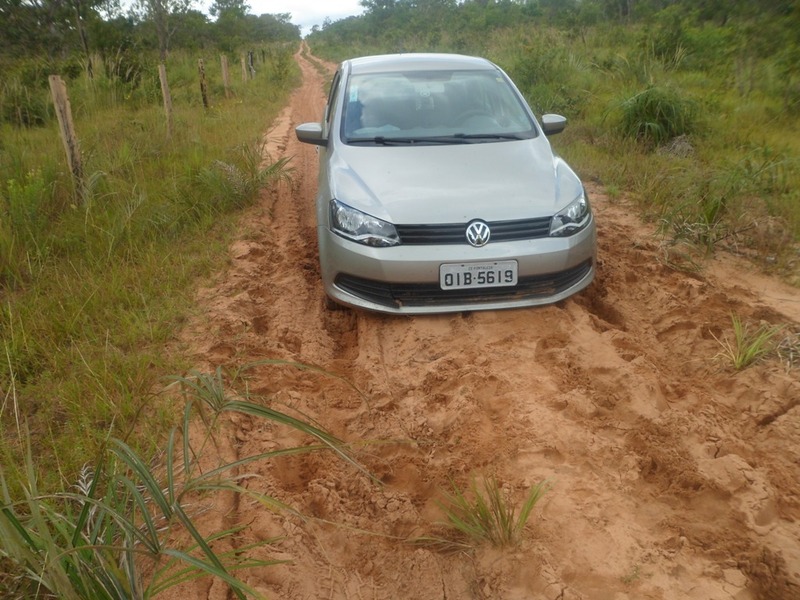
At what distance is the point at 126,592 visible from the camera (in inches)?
61.2

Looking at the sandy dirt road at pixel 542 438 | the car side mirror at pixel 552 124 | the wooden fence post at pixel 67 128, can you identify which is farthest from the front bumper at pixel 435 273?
the wooden fence post at pixel 67 128

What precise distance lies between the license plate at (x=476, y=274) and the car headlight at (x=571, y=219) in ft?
1.17

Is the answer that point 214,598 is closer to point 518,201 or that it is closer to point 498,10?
point 518,201

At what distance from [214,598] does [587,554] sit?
1.24 m

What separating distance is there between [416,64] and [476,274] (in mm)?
2293

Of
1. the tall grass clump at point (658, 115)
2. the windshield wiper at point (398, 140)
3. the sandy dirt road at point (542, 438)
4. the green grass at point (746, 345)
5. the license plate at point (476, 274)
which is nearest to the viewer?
the sandy dirt road at point (542, 438)

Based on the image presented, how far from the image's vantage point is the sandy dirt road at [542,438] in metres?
2.07

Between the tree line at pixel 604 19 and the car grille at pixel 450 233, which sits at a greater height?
the tree line at pixel 604 19

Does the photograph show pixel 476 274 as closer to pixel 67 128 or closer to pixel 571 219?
pixel 571 219

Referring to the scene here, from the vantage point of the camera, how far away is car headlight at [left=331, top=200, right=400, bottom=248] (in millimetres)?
3465

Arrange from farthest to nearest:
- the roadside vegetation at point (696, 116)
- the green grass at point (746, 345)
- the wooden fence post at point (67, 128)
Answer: the wooden fence post at point (67, 128) < the roadside vegetation at point (696, 116) < the green grass at point (746, 345)

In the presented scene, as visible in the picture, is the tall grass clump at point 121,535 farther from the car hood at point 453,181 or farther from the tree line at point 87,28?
the tree line at point 87,28

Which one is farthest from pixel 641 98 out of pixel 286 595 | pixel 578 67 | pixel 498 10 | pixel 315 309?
pixel 498 10

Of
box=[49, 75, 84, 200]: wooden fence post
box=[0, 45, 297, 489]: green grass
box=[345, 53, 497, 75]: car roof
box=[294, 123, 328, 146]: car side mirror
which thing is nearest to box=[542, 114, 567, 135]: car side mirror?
box=[345, 53, 497, 75]: car roof
